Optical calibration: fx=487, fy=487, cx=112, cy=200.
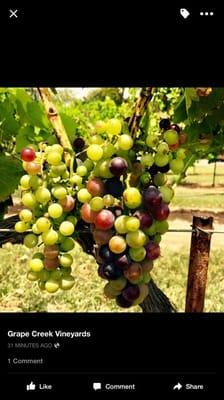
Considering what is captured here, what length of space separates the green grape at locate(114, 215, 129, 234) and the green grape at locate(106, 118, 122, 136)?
0.44ft

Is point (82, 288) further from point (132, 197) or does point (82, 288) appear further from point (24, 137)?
point (132, 197)

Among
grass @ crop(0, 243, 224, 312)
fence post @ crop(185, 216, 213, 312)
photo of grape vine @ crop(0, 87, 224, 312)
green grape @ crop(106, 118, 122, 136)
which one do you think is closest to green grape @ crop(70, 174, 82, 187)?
photo of grape vine @ crop(0, 87, 224, 312)

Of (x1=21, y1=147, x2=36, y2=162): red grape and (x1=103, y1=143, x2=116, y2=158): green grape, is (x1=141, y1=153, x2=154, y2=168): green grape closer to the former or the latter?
(x1=103, y1=143, x2=116, y2=158): green grape

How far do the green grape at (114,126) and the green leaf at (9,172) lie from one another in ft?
1.28

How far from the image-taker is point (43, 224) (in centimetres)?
82

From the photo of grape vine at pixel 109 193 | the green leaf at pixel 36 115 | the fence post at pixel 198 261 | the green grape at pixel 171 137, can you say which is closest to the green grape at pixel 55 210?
the photo of grape vine at pixel 109 193

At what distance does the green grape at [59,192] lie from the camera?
81cm

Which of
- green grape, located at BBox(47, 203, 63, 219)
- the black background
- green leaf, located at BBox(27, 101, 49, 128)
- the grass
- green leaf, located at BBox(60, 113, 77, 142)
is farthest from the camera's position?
the grass

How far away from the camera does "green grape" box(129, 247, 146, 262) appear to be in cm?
79

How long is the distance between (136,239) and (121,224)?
0.11ft

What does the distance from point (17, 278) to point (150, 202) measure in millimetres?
2582

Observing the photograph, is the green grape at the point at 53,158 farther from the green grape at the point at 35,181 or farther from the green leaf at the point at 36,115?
the green leaf at the point at 36,115
